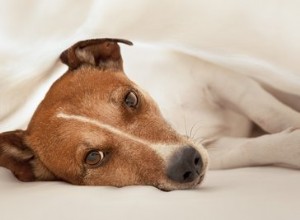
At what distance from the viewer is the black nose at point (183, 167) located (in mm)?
1045

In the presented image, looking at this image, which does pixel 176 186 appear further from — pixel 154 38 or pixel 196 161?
pixel 154 38

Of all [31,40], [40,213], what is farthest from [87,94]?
[40,213]

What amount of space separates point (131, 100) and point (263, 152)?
1.07ft

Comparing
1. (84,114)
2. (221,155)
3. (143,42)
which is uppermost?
(143,42)

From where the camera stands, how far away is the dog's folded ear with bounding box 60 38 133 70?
1221mm

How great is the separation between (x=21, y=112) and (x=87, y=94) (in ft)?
0.65

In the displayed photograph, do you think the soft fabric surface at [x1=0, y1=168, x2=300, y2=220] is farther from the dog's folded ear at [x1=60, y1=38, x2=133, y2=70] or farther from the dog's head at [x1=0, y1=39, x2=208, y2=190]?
the dog's folded ear at [x1=60, y1=38, x2=133, y2=70]

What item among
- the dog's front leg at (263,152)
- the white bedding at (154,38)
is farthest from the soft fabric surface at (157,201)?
the dog's front leg at (263,152)

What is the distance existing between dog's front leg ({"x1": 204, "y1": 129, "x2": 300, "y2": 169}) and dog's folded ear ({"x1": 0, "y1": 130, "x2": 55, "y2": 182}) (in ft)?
1.33

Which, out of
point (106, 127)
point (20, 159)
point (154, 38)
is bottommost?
point (20, 159)

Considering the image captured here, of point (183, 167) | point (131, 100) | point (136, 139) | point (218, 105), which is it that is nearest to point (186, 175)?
point (183, 167)

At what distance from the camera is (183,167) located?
1048 mm

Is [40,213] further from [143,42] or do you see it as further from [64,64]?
[143,42]

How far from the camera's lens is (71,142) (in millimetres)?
1110
